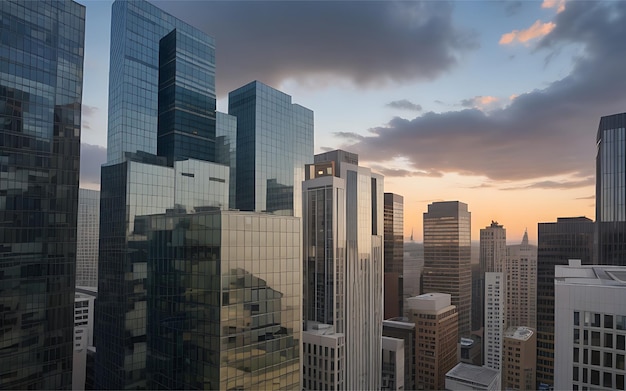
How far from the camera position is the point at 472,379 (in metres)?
135

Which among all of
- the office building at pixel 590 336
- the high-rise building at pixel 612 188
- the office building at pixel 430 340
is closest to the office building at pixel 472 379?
the office building at pixel 430 340

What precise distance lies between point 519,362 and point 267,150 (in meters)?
145

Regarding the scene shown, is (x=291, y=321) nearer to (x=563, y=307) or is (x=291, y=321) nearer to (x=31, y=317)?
(x=563, y=307)

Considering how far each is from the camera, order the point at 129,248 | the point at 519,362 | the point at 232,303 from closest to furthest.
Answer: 1. the point at 232,303
2. the point at 129,248
3. the point at 519,362

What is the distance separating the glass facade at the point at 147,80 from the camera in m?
107

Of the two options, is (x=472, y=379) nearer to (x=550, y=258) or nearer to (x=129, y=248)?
(x=550, y=258)

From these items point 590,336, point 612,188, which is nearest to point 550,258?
point 612,188

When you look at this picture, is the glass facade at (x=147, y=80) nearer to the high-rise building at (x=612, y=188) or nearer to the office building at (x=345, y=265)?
the office building at (x=345, y=265)

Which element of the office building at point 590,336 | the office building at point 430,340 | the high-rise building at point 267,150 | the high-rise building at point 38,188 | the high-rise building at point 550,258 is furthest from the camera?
the office building at point 430,340

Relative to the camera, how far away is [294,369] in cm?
6112

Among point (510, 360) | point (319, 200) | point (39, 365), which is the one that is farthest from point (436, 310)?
point (39, 365)

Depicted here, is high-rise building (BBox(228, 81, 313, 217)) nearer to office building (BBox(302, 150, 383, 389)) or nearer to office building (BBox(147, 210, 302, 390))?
office building (BBox(302, 150, 383, 389))

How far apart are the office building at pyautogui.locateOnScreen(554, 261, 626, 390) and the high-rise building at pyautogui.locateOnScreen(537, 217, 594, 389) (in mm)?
152156

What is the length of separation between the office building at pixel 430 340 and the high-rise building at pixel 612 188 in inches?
3178
